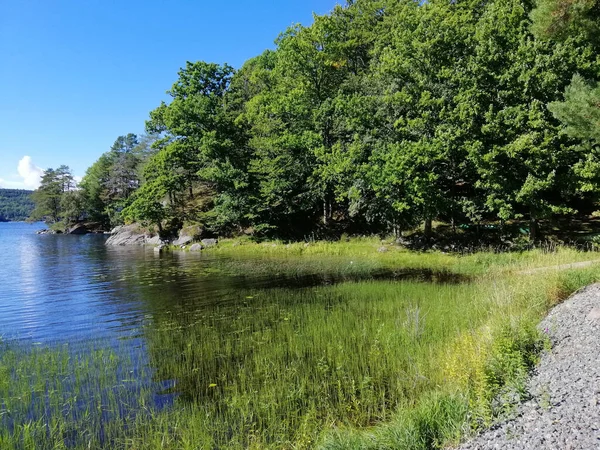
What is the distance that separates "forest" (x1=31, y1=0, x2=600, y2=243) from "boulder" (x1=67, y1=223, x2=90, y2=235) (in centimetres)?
4088

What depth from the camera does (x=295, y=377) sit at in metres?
7.56

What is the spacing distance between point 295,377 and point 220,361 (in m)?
2.07

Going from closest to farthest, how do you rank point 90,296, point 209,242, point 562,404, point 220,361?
point 562,404, point 220,361, point 90,296, point 209,242

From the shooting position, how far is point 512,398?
17.8 ft

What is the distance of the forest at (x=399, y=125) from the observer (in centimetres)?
2158

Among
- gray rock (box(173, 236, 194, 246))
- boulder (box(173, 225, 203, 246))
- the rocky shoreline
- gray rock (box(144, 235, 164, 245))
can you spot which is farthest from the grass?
gray rock (box(144, 235, 164, 245))

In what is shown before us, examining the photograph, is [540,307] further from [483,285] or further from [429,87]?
[429,87]

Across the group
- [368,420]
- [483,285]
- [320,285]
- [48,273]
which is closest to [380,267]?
[320,285]

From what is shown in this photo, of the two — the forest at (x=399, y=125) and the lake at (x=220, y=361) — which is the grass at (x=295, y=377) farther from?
the forest at (x=399, y=125)

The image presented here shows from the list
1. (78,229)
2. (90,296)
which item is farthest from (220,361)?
(78,229)

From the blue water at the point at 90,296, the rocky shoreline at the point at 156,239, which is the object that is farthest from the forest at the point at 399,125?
the blue water at the point at 90,296

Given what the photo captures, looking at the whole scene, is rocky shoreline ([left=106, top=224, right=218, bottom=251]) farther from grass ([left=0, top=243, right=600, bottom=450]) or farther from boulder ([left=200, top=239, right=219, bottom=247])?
grass ([left=0, top=243, right=600, bottom=450])

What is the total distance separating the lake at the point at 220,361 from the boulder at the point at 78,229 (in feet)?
231

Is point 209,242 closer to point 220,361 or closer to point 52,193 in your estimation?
point 220,361
